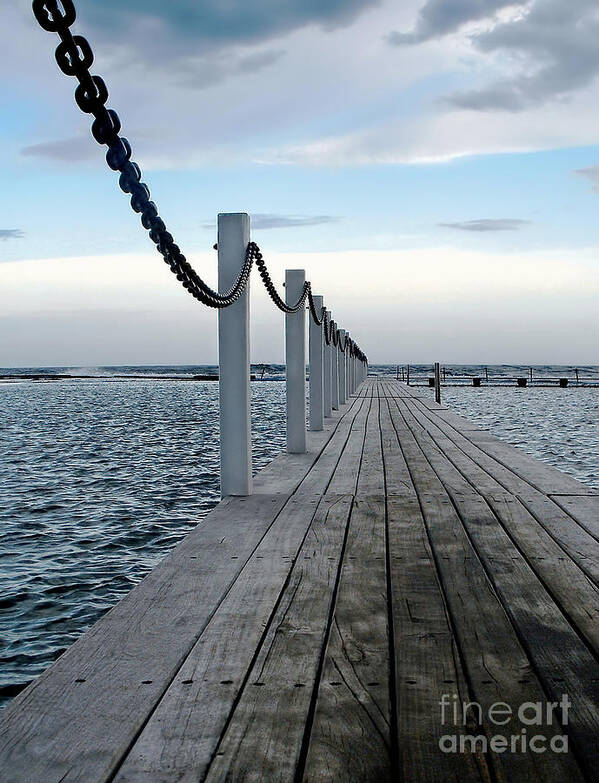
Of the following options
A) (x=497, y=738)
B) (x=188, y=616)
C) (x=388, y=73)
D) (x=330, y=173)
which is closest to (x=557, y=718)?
(x=497, y=738)

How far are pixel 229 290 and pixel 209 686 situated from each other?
3.11 m

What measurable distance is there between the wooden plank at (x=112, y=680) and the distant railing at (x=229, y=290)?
136 cm

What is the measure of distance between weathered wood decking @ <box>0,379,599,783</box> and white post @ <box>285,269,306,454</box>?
289 centimetres

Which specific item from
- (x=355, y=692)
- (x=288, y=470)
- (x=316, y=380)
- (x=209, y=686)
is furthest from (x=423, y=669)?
(x=316, y=380)

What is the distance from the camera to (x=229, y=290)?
4.70 metres

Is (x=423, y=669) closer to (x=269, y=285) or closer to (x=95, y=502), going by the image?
(x=269, y=285)

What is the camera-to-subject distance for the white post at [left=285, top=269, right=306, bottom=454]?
7.07 metres

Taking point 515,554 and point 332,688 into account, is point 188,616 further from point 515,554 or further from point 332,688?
point 515,554

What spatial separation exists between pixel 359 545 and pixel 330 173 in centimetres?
1240

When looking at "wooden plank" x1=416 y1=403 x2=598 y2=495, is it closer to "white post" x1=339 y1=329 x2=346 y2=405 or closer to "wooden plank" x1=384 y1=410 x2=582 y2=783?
"wooden plank" x1=384 y1=410 x2=582 y2=783

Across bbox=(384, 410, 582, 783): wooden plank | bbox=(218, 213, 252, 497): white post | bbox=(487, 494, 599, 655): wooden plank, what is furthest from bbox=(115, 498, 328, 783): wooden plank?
bbox=(218, 213, 252, 497): white post

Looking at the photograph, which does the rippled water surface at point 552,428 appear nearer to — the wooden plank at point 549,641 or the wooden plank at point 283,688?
the wooden plank at point 549,641

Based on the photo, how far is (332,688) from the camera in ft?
6.32

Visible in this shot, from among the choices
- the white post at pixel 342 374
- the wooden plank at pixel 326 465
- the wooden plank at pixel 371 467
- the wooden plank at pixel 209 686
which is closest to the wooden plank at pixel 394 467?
the wooden plank at pixel 371 467
